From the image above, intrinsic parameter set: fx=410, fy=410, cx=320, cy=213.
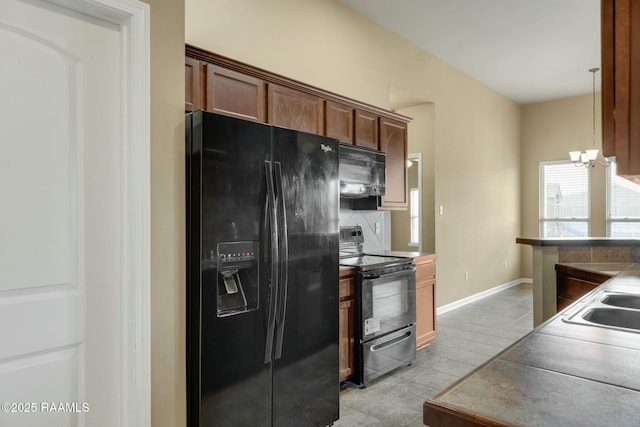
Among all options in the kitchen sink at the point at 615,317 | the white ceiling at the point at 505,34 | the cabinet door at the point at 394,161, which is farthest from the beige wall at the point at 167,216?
the white ceiling at the point at 505,34

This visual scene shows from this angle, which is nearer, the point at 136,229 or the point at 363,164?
the point at 136,229

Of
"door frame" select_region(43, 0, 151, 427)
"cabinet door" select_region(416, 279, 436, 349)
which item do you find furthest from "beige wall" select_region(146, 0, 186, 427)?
"cabinet door" select_region(416, 279, 436, 349)

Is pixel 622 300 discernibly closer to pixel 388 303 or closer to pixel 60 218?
pixel 388 303

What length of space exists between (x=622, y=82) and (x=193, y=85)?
208 cm

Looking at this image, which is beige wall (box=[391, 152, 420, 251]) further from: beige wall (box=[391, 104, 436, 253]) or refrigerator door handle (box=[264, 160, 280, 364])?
refrigerator door handle (box=[264, 160, 280, 364])

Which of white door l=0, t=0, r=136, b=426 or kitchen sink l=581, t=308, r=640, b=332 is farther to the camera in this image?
kitchen sink l=581, t=308, r=640, b=332

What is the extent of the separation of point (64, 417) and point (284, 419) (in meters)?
1.04

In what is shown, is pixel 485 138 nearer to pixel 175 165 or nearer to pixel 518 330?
pixel 518 330

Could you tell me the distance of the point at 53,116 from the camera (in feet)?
5.07

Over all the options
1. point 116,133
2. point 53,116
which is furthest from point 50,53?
point 116,133

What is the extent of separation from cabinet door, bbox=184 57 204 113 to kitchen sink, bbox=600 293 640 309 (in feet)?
7.38

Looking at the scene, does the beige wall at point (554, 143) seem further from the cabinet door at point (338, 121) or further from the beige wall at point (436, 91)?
the cabinet door at point (338, 121)

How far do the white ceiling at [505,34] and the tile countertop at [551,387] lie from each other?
3.59 metres

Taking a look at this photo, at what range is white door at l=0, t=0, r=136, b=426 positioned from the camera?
1.45m
